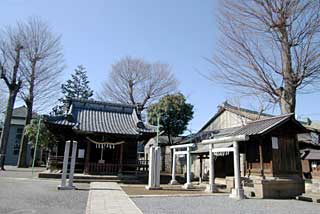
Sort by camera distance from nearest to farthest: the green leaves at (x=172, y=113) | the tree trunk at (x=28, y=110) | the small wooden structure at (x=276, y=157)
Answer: the small wooden structure at (x=276, y=157) < the tree trunk at (x=28, y=110) < the green leaves at (x=172, y=113)

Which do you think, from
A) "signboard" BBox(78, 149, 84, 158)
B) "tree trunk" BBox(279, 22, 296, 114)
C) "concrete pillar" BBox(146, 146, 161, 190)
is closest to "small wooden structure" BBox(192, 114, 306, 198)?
"tree trunk" BBox(279, 22, 296, 114)

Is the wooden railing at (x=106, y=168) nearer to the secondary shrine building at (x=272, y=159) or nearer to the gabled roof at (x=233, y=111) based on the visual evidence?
the secondary shrine building at (x=272, y=159)

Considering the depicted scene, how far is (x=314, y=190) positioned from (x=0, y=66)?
75.4ft

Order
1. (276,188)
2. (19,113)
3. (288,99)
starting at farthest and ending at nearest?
1. (19,113)
2. (288,99)
3. (276,188)

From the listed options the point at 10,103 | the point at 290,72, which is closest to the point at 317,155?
the point at 290,72

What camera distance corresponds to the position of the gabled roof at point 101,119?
16.9 meters

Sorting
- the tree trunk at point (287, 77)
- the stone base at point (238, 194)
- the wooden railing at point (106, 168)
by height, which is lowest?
the stone base at point (238, 194)

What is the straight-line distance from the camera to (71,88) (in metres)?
45.1

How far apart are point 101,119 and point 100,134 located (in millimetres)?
2124

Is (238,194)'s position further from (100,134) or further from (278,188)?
Result: (100,134)

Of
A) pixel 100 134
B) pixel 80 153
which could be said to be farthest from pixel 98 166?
pixel 100 134

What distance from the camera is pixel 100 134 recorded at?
16984mm

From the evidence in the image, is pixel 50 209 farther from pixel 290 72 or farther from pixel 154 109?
pixel 154 109

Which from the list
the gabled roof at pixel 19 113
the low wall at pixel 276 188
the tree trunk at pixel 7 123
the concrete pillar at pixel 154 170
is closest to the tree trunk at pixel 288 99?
the low wall at pixel 276 188
